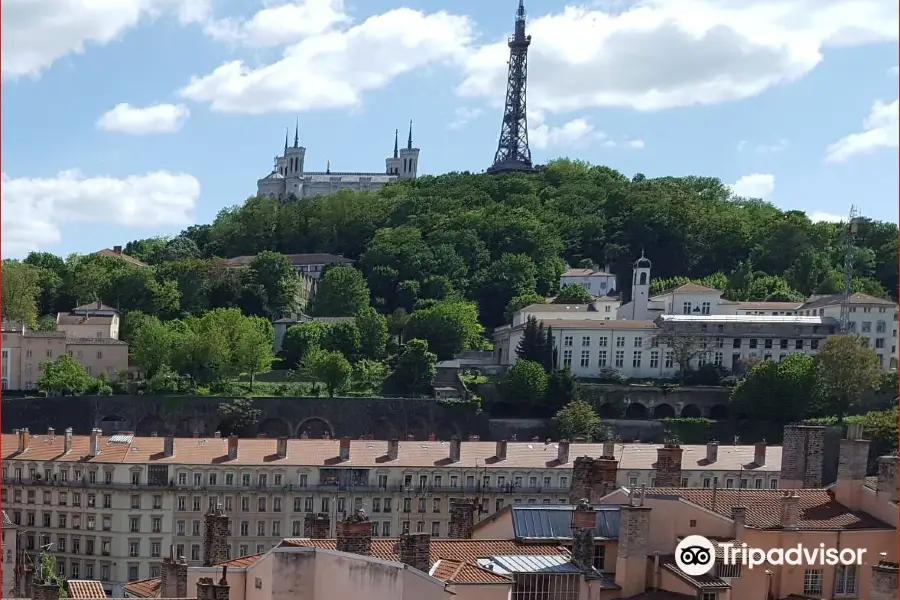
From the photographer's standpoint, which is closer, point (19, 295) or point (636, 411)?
point (636, 411)

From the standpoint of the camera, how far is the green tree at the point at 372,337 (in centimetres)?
11331

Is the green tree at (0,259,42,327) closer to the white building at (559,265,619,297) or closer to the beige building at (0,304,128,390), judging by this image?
the beige building at (0,304,128,390)

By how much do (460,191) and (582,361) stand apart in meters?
60.8

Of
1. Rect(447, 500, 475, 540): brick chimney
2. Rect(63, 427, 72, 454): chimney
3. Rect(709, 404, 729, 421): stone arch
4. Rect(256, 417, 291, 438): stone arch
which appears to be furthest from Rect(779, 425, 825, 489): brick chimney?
Rect(709, 404, 729, 421): stone arch

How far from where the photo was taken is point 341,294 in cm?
13012

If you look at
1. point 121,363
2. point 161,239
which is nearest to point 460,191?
point 161,239

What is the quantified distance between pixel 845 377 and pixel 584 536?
255 ft

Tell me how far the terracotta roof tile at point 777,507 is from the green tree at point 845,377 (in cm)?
7195

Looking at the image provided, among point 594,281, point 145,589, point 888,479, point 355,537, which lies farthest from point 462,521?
point 594,281

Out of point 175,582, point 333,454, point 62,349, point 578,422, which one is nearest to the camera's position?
point 175,582

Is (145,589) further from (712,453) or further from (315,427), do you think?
(315,427)

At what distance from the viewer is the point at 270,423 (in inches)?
3957

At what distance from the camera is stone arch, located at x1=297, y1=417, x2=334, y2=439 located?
99.5 meters

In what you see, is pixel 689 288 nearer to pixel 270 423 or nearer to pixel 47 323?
pixel 270 423
